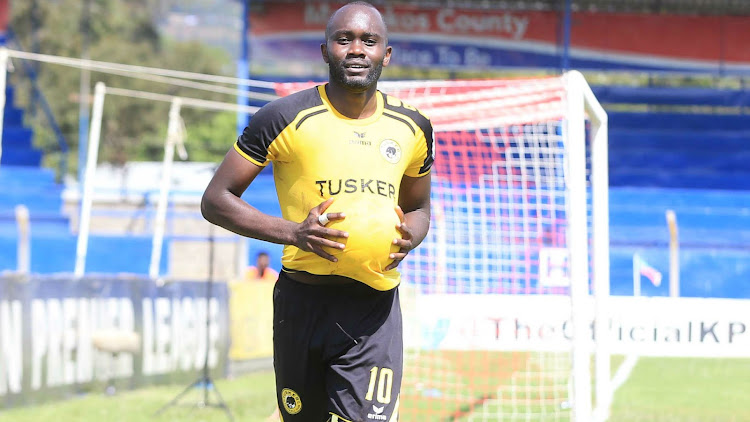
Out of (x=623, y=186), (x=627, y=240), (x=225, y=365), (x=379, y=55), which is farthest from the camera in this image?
(x=623, y=186)

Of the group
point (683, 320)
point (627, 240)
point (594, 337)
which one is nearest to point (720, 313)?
point (683, 320)

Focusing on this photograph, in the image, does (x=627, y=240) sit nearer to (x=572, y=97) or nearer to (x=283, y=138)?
(x=572, y=97)

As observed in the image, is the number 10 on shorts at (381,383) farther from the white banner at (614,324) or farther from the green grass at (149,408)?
the green grass at (149,408)

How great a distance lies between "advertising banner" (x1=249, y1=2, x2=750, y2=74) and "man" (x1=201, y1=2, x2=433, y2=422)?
20.3m

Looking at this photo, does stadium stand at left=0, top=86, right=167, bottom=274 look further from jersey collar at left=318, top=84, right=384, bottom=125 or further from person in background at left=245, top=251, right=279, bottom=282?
jersey collar at left=318, top=84, right=384, bottom=125

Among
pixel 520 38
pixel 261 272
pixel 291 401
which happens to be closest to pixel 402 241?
pixel 291 401

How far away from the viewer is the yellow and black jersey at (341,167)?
11.8 feet

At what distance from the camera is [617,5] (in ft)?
80.4

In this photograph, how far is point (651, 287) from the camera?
58.1ft

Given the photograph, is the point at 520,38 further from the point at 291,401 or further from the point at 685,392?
the point at 291,401

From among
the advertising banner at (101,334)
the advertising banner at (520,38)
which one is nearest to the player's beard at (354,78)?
the advertising banner at (101,334)

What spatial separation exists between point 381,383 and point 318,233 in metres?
0.66

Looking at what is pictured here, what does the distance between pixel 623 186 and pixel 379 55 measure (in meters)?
20.6

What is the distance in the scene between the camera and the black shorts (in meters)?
3.78
